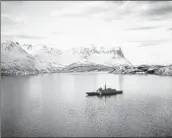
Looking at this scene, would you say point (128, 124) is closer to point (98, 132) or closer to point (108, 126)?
point (108, 126)

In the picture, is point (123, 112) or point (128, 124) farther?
point (123, 112)

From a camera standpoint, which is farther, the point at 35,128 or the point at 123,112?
the point at 123,112

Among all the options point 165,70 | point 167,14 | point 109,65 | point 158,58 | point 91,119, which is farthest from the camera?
point 109,65

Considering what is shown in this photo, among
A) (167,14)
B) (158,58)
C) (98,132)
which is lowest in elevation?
(98,132)

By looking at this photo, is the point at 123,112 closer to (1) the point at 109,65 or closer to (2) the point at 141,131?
(2) the point at 141,131

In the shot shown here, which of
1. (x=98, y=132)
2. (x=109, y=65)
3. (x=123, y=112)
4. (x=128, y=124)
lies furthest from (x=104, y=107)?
(x=109, y=65)

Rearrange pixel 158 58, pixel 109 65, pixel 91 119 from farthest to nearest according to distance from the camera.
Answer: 1. pixel 109 65
2. pixel 158 58
3. pixel 91 119

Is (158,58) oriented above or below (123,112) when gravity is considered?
above

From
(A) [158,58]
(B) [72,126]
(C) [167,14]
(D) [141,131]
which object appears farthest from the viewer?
(A) [158,58]

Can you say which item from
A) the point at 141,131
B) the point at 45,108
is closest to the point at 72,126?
the point at 141,131
